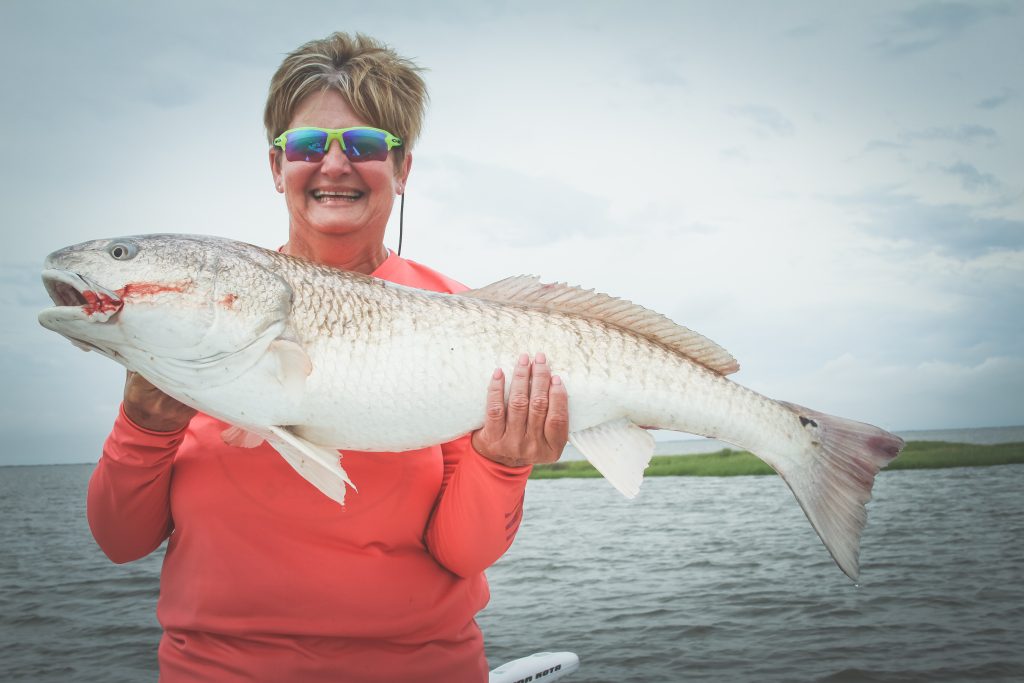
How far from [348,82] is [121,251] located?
114 centimetres

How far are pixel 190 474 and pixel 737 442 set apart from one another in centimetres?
218

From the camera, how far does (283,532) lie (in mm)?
2494

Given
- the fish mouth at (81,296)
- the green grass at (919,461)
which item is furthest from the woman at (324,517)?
the green grass at (919,461)

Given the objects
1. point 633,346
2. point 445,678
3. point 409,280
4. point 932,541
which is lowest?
point 932,541

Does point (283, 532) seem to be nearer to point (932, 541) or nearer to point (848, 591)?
point (848, 591)

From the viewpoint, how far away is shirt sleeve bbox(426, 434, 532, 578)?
2.49 m

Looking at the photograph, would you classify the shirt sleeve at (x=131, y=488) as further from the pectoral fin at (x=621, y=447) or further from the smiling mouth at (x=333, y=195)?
the pectoral fin at (x=621, y=447)

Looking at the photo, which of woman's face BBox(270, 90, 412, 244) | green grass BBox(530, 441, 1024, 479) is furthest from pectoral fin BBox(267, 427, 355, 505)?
green grass BBox(530, 441, 1024, 479)

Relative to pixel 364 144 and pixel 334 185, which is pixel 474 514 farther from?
pixel 364 144

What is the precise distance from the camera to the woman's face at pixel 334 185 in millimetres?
2660

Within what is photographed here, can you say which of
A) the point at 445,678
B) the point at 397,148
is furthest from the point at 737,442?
the point at 397,148

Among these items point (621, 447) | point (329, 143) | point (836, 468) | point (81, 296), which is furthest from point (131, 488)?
point (836, 468)

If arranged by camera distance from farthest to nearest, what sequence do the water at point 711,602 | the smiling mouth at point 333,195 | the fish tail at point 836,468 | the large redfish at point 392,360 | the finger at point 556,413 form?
the water at point 711,602
the smiling mouth at point 333,195
the fish tail at point 836,468
the finger at point 556,413
the large redfish at point 392,360

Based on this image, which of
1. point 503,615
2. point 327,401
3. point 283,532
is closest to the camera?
point 327,401
